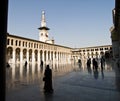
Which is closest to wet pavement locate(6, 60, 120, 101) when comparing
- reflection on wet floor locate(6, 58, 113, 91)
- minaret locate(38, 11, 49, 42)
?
reflection on wet floor locate(6, 58, 113, 91)

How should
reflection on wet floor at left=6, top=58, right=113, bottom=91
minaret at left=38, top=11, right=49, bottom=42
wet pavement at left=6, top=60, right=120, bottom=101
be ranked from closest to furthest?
wet pavement at left=6, top=60, right=120, bottom=101
reflection on wet floor at left=6, top=58, right=113, bottom=91
minaret at left=38, top=11, right=49, bottom=42

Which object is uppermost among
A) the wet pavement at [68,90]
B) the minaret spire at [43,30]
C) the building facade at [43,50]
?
the minaret spire at [43,30]

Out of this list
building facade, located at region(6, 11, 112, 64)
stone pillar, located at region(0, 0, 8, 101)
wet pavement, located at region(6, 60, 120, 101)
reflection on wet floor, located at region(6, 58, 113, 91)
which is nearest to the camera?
stone pillar, located at region(0, 0, 8, 101)

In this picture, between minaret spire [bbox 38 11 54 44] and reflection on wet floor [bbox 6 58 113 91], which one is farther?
minaret spire [bbox 38 11 54 44]

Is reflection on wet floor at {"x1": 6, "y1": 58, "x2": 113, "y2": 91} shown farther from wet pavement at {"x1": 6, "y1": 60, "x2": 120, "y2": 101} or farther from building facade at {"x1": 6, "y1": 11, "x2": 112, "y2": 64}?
building facade at {"x1": 6, "y1": 11, "x2": 112, "y2": 64}

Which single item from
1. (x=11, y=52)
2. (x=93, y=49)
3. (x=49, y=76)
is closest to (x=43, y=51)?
(x=11, y=52)

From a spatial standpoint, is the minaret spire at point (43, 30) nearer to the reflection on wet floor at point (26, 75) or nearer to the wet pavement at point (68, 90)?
the reflection on wet floor at point (26, 75)

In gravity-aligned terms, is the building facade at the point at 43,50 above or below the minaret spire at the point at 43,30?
→ below

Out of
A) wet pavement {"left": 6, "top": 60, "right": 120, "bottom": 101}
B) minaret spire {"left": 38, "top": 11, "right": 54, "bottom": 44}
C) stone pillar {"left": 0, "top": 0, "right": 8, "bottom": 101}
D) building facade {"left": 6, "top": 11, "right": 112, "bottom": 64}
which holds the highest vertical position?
minaret spire {"left": 38, "top": 11, "right": 54, "bottom": 44}

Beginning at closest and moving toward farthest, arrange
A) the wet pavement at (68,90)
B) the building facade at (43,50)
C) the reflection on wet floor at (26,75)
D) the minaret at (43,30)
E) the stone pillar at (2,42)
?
the stone pillar at (2,42), the wet pavement at (68,90), the reflection on wet floor at (26,75), the building facade at (43,50), the minaret at (43,30)

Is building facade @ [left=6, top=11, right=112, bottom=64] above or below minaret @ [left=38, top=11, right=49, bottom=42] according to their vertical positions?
below

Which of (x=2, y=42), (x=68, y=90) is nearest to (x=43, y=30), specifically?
(x=68, y=90)

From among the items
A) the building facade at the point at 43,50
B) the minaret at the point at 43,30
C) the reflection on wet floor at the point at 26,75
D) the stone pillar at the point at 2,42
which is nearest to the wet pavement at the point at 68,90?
the reflection on wet floor at the point at 26,75

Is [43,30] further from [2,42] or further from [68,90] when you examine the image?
[2,42]
